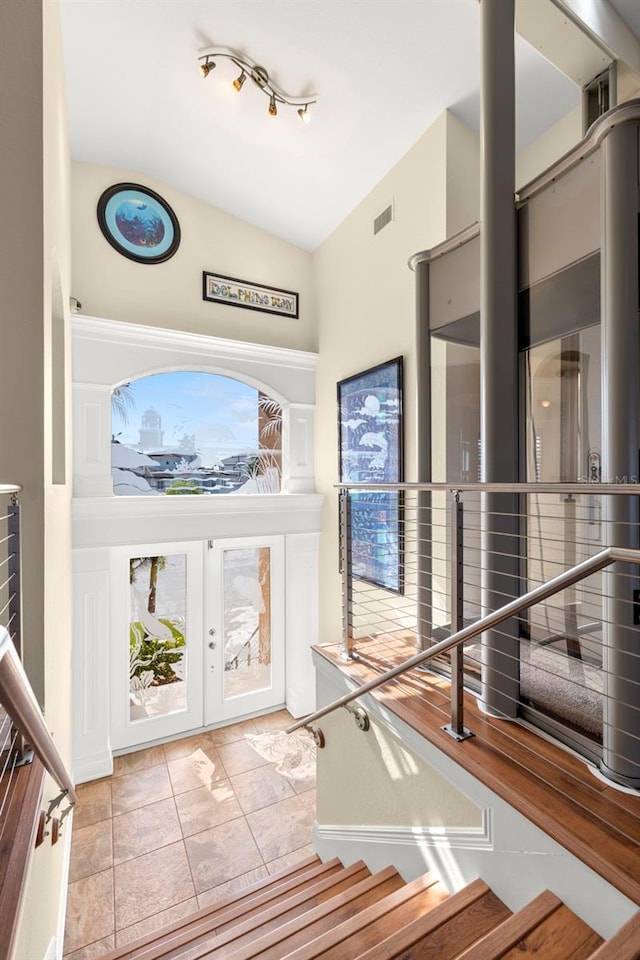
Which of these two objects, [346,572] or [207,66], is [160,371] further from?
[346,572]

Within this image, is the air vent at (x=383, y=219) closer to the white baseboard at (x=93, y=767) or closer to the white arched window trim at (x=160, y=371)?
the white arched window trim at (x=160, y=371)

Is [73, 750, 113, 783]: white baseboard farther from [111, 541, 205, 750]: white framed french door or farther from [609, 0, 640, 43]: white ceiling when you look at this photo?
[609, 0, 640, 43]: white ceiling

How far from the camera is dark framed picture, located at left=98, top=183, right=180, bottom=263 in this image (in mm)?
3729

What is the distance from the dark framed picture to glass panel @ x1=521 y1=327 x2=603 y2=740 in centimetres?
334

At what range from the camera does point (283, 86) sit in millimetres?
2744

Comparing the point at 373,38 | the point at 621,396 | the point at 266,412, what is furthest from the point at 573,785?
the point at 266,412

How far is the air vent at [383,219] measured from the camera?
3379mm

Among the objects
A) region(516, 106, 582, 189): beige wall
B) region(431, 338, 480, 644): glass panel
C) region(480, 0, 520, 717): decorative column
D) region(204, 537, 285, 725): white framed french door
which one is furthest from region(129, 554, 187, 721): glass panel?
region(516, 106, 582, 189): beige wall

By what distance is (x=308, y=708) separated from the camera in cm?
438

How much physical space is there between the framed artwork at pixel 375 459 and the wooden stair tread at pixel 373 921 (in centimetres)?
173

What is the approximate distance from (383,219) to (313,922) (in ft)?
13.3

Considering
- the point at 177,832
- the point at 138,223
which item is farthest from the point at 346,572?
the point at 138,223

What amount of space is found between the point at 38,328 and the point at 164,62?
2.12 metres

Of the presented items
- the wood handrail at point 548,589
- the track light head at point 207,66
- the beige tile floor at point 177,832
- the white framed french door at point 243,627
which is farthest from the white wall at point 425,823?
the track light head at point 207,66
